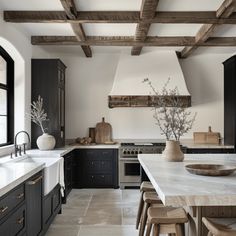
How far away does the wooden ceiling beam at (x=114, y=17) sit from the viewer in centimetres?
395

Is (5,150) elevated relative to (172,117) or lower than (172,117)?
lower

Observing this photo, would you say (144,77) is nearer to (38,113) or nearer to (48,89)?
(48,89)

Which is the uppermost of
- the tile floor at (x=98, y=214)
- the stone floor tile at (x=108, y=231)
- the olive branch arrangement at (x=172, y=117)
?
the olive branch arrangement at (x=172, y=117)

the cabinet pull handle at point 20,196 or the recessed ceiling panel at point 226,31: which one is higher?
the recessed ceiling panel at point 226,31

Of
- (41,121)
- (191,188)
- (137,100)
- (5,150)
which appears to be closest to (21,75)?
(41,121)

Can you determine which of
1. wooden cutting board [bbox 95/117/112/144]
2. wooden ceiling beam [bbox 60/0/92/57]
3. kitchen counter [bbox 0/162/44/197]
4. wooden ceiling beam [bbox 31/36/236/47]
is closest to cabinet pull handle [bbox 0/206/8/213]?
kitchen counter [bbox 0/162/44/197]

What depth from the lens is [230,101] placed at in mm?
5863

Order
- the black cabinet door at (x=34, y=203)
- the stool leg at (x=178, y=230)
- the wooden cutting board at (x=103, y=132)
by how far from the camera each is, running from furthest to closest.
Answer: the wooden cutting board at (x=103, y=132), the black cabinet door at (x=34, y=203), the stool leg at (x=178, y=230)

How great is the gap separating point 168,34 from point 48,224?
3.46 metres

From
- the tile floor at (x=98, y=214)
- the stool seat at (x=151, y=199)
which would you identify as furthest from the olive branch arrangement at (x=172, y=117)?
the tile floor at (x=98, y=214)

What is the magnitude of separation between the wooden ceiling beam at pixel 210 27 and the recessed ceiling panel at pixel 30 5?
1977 mm

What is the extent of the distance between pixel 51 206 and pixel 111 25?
2734 millimetres

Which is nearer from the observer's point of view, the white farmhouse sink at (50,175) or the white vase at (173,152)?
the white vase at (173,152)

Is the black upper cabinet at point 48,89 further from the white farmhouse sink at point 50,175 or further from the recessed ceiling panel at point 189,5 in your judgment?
the recessed ceiling panel at point 189,5
